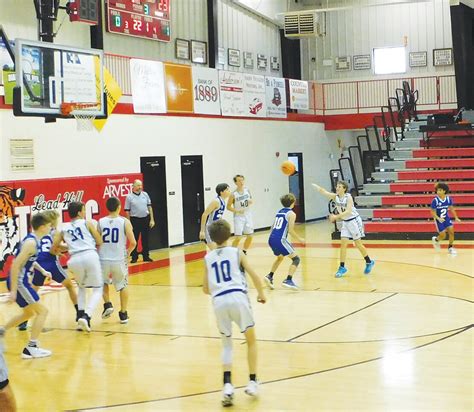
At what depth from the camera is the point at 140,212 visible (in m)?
18.3

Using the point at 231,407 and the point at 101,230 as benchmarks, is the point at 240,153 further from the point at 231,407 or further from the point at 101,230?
the point at 231,407

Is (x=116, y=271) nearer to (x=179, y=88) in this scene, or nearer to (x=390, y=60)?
(x=179, y=88)

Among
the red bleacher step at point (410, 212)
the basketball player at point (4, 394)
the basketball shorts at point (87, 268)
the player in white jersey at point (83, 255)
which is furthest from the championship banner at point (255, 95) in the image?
the basketball player at point (4, 394)

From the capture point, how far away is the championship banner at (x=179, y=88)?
2083 cm

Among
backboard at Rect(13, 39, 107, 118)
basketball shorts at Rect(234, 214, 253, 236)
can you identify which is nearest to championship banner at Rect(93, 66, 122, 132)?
backboard at Rect(13, 39, 107, 118)

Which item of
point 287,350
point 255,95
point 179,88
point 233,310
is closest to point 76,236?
point 287,350

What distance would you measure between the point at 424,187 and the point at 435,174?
0.65 meters

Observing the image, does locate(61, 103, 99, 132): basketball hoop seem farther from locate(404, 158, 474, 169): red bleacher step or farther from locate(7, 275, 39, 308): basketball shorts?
locate(404, 158, 474, 169): red bleacher step

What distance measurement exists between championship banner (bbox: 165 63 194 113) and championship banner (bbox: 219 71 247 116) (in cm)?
147

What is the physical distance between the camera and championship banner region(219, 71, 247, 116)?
2307 cm

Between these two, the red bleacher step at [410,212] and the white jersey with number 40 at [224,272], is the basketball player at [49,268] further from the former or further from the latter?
the red bleacher step at [410,212]

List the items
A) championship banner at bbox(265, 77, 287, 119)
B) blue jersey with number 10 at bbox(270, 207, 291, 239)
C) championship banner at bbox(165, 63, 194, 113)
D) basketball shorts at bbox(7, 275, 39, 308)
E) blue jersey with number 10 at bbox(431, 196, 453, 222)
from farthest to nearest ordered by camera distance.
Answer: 1. championship banner at bbox(265, 77, 287, 119)
2. championship banner at bbox(165, 63, 194, 113)
3. blue jersey with number 10 at bbox(431, 196, 453, 222)
4. blue jersey with number 10 at bbox(270, 207, 291, 239)
5. basketball shorts at bbox(7, 275, 39, 308)

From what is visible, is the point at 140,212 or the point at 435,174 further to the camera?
the point at 435,174

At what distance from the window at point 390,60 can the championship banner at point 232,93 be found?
350 inches
